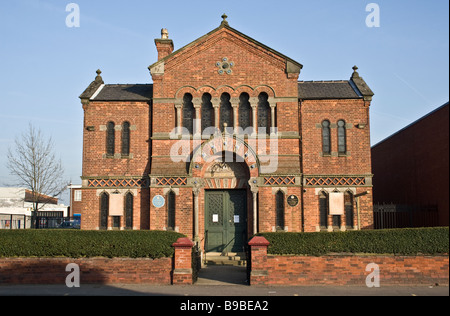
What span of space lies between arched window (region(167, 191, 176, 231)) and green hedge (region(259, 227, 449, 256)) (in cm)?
703

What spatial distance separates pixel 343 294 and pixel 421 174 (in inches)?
424

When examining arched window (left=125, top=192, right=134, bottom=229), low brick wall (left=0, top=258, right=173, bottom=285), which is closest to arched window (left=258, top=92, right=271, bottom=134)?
arched window (left=125, top=192, right=134, bottom=229)

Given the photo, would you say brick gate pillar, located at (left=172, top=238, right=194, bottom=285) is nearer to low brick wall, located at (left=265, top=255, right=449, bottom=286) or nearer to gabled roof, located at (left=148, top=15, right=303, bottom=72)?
low brick wall, located at (left=265, top=255, right=449, bottom=286)

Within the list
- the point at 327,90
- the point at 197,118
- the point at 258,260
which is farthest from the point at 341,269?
the point at 327,90

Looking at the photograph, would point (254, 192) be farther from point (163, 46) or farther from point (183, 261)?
point (163, 46)

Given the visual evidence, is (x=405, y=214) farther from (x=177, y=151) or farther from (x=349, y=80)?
(x=177, y=151)

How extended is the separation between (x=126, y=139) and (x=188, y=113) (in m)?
3.25

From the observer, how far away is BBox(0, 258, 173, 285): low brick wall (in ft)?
49.1

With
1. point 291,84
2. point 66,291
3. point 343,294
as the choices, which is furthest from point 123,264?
point 291,84

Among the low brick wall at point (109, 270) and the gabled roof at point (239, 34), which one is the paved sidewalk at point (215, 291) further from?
the gabled roof at point (239, 34)

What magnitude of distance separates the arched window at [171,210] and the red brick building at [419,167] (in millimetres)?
10975

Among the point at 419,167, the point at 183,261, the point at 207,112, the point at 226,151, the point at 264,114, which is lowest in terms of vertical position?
the point at 183,261

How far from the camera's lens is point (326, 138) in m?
22.2
